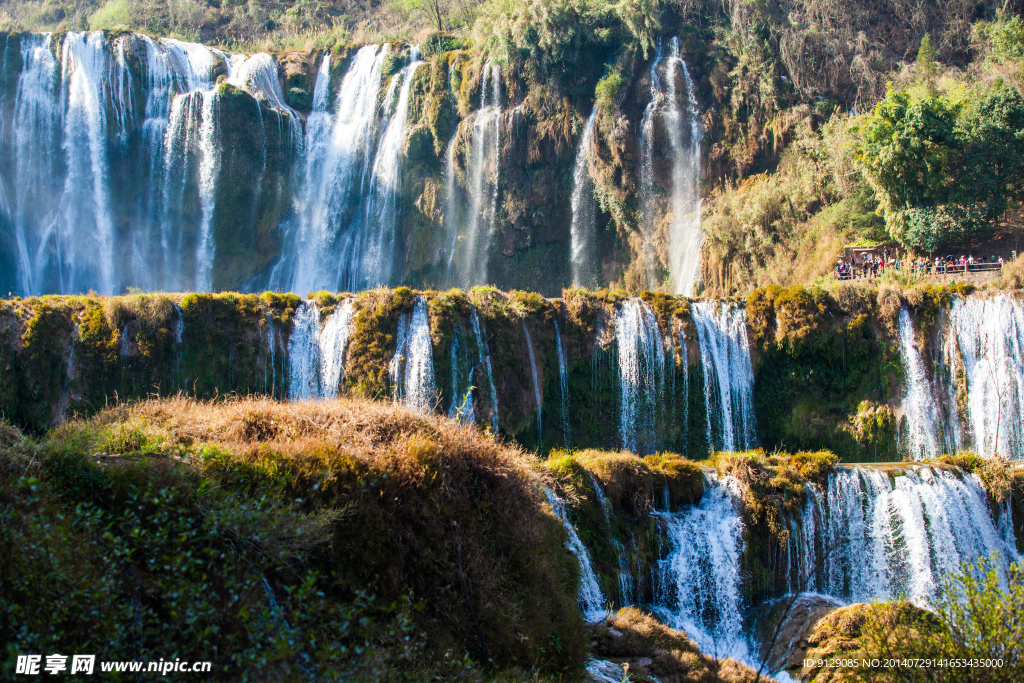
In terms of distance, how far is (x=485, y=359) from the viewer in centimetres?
2142

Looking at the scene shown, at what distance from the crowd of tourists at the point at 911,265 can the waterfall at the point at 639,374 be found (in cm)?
830

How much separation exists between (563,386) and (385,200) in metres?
18.2

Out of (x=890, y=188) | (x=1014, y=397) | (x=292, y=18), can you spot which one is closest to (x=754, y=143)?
(x=890, y=188)

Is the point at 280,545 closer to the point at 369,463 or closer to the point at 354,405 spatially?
the point at 369,463

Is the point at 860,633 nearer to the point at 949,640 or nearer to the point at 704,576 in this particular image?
the point at 949,640

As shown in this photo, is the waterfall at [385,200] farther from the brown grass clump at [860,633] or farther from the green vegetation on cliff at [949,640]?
the green vegetation on cliff at [949,640]

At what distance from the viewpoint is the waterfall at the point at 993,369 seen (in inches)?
821

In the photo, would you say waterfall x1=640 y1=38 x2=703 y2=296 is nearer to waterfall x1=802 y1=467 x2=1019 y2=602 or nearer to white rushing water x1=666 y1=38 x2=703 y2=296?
white rushing water x1=666 y1=38 x2=703 y2=296

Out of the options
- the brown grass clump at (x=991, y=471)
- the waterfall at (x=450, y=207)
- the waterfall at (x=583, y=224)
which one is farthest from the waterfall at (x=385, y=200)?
the brown grass clump at (x=991, y=471)

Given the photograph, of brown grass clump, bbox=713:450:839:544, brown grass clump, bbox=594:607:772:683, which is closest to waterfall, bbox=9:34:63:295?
brown grass clump, bbox=713:450:839:544

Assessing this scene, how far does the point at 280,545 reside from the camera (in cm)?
737

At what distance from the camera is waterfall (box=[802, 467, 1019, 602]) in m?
14.9

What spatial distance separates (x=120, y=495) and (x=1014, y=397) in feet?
73.6

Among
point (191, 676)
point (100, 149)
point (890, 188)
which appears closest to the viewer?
point (191, 676)
